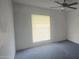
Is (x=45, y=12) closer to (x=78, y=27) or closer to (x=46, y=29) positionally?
(x=46, y=29)

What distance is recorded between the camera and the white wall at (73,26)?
541 cm

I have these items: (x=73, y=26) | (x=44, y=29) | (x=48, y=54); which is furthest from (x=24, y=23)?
(x=73, y=26)

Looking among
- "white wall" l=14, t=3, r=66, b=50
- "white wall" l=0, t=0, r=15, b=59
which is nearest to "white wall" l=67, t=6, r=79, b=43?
"white wall" l=14, t=3, r=66, b=50

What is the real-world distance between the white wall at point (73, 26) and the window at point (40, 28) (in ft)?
5.62

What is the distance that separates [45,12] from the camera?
5184mm

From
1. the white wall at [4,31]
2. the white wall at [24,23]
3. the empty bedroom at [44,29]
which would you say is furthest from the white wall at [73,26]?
the white wall at [4,31]

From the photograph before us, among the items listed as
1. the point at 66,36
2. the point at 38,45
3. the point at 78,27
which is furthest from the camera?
the point at 66,36

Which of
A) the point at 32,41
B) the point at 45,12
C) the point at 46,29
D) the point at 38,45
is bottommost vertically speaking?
the point at 38,45

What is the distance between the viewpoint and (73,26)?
5.71m

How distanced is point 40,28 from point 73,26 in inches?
95.7

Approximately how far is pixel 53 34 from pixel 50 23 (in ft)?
2.70

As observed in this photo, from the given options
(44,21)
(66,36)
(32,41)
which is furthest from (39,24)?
(66,36)

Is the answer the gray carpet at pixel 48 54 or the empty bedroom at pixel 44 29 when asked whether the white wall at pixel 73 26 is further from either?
the gray carpet at pixel 48 54

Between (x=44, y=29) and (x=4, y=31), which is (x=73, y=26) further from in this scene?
(x=4, y=31)
